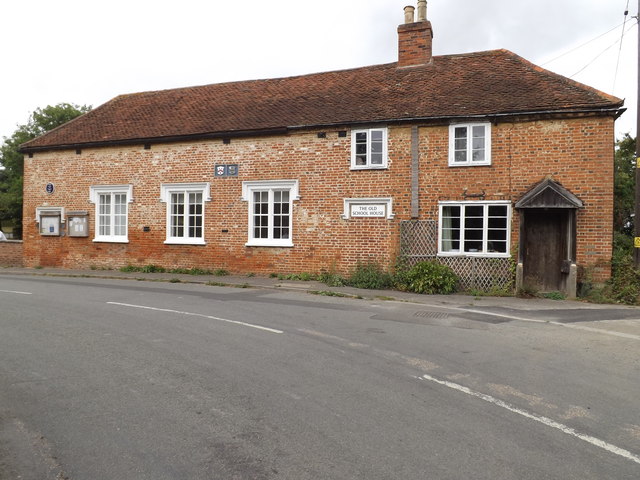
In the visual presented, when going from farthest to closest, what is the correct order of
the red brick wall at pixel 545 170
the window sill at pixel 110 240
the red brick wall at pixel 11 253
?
the red brick wall at pixel 11 253 → the window sill at pixel 110 240 → the red brick wall at pixel 545 170

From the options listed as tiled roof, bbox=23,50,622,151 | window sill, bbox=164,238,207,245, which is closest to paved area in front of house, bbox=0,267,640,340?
window sill, bbox=164,238,207,245

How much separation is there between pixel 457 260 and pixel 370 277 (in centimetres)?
260

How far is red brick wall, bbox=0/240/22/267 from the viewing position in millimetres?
20934

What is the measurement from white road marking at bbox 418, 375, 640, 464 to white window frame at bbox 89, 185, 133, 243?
1597cm

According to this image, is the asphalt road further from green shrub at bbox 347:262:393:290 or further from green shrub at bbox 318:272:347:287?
green shrub at bbox 318:272:347:287

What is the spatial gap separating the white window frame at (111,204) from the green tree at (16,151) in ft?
93.4

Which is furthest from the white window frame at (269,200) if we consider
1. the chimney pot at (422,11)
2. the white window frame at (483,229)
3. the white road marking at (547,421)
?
the white road marking at (547,421)

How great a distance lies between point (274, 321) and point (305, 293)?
4.60 meters

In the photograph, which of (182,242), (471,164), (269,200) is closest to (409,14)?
(471,164)

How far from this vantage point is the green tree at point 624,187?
74.8 feet

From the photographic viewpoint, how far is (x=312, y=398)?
479 centimetres

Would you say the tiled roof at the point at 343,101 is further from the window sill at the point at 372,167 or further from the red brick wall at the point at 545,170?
the window sill at the point at 372,167

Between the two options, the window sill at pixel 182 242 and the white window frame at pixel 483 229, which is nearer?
the white window frame at pixel 483 229

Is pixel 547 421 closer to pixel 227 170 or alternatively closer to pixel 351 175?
pixel 351 175
